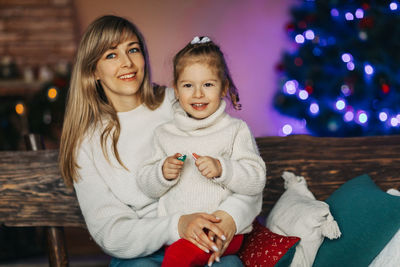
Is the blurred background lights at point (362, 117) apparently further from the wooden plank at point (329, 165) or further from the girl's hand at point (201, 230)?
the girl's hand at point (201, 230)

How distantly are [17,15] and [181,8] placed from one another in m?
1.66

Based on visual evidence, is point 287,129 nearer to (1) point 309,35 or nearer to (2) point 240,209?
(1) point 309,35

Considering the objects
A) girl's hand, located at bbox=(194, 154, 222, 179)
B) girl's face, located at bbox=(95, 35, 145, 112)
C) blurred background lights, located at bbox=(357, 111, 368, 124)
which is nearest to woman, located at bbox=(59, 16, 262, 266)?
girl's face, located at bbox=(95, 35, 145, 112)

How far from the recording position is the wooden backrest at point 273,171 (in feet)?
6.52

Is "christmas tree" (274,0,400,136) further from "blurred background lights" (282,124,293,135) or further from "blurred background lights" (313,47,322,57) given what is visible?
"blurred background lights" (282,124,293,135)

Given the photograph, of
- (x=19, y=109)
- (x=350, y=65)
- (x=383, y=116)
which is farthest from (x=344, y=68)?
(x=19, y=109)

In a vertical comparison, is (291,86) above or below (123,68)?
below

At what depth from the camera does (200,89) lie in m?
1.58

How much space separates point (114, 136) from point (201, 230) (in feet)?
1.96

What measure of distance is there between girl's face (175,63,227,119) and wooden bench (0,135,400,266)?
0.55 metres

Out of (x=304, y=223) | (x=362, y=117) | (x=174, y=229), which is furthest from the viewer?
(x=362, y=117)

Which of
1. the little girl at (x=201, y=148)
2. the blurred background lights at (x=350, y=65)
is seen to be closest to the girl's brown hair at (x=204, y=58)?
the little girl at (x=201, y=148)

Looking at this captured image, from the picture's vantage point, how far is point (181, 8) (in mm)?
4598

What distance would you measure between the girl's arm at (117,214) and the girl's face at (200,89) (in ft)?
1.31
